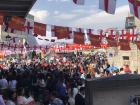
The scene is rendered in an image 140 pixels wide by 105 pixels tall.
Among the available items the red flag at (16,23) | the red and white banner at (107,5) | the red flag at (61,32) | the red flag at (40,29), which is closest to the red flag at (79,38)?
the red flag at (61,32)

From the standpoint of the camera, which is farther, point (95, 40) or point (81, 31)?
point (95, 40)

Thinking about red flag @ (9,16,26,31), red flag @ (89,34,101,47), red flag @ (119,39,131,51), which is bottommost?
red flag @ (119,39,131,51)

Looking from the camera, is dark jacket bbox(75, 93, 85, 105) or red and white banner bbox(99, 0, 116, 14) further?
dark jacket bbox(75, 93, 85, 105)

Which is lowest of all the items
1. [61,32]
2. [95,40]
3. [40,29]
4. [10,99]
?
[10,99]

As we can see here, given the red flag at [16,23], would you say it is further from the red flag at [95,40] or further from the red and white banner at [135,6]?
the red flag at [95,40]

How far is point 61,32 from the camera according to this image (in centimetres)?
2428

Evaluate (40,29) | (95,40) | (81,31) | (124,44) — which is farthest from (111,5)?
(124,44)

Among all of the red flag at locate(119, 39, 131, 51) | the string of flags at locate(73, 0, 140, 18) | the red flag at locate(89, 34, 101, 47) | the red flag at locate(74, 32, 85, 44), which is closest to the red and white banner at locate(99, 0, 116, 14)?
the string of flags at locate(73, 0, 140, 18)

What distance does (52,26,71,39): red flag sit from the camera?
24.0m

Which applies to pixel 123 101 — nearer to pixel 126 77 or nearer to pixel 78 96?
pixel 126 77

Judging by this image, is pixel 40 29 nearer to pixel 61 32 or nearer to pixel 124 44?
pixel 61 32

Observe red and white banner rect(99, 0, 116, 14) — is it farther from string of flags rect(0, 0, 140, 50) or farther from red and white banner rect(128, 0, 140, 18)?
red and white banner rect(128, 0, 140, 18)

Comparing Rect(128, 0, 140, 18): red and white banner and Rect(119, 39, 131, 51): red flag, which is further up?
Rect(128, 0, 140, 18): red and white banner

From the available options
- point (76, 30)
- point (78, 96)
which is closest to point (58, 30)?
point (76, 30)
